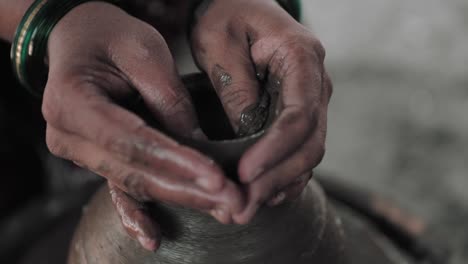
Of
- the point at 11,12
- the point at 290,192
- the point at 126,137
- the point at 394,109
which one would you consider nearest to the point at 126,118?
the point at 126,137

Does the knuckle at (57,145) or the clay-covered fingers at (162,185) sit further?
the knuckle at (57,145)

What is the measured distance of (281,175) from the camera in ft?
2.16

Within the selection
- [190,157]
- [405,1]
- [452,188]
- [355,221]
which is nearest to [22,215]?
[355,221]

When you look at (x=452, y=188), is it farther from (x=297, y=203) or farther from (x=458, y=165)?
(x=297, y=203)

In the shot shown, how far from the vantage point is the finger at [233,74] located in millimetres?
785

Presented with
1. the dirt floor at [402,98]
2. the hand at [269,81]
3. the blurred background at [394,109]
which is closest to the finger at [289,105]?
the hand at [269,81]

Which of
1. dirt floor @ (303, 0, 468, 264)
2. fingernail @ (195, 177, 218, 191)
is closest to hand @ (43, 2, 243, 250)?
fingernail @ (195, 177, 218, 191)

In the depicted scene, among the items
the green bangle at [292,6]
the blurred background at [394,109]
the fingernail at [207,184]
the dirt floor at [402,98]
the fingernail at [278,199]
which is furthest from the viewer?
the dirt floor at [402,98]

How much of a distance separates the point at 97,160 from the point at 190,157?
0.14 meters

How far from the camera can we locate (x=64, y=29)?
81cm

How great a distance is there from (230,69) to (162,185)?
0.27 meters

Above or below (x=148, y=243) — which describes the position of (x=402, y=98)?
below

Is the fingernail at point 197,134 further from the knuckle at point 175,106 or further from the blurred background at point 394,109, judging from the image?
the blurred background at point 394,109

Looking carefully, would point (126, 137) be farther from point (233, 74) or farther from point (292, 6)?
point (292, 6)
